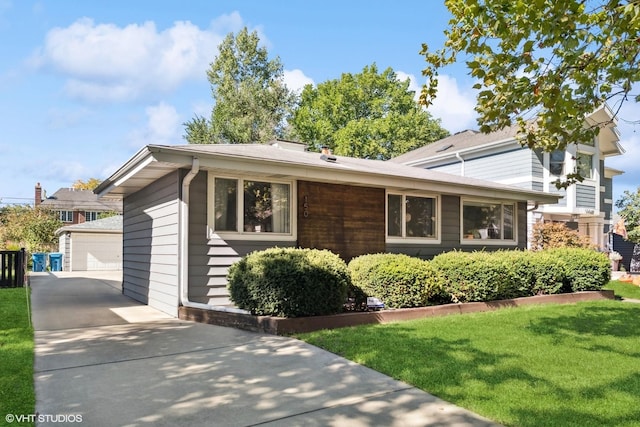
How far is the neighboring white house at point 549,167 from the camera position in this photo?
16422 millimetres

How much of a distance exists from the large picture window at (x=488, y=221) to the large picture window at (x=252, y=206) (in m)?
5.36

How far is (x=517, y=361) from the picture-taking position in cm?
466

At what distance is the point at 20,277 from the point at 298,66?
75.4 ft

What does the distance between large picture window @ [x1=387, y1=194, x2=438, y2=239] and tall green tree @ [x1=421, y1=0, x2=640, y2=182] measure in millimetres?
4609

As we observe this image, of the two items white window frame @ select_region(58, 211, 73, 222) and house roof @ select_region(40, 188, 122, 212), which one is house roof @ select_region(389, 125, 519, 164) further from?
white window frame @ select_region(58, 211, 73, 222)

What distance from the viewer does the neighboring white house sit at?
53.9 feet

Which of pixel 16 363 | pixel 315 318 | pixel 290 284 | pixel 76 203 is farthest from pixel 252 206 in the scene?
pixel 76 203

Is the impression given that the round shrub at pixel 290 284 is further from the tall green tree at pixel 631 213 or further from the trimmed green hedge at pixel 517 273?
the tall green tree at pixel 631 213

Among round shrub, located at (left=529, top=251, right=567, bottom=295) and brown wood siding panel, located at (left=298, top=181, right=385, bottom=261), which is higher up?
brown wood siding panel, located at (left=298, top=181, right=385, bottom=261)

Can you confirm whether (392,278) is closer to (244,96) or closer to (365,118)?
(244,96)

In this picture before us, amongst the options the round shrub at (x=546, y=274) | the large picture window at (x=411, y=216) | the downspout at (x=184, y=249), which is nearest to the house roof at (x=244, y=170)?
the downspout at (x=184, y=249)

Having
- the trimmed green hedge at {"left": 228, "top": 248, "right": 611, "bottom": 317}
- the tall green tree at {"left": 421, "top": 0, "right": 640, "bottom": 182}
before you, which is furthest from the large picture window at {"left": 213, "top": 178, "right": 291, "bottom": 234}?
the tall green tree at {"left": 421, "top": 0, "right": 640, "bottom": 182}

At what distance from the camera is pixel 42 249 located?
28.6 meters

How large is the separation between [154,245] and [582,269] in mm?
9759
